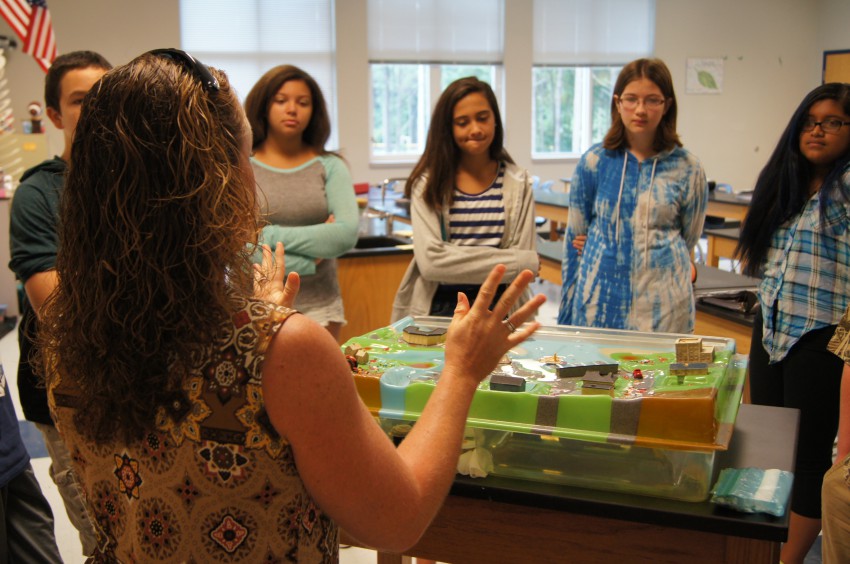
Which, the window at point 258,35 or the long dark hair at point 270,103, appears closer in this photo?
the long dark hair at point 270,103

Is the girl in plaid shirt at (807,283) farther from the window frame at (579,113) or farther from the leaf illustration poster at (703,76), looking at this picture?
the leaf illustration poster at (703,76)

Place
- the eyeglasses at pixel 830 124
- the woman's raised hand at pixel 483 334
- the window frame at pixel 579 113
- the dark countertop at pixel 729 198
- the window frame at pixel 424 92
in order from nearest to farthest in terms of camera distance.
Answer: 1. the woman's raised hand at pixel 483 334
2. the eyeglasses at pixel 830 124
3. the dark countertop at pixel 729 198
4. the window frame at pixel 424 92
5. the window frame at pixel 579 113

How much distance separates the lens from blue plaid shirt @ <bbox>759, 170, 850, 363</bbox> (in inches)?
85.1

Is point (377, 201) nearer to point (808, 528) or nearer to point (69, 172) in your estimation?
point (808, 528)

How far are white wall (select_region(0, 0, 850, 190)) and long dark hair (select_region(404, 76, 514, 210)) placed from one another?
693 cm

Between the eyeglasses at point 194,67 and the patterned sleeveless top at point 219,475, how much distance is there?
10.2 inches

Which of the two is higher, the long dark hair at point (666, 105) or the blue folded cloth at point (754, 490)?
the long dark hair at point (666, 105)

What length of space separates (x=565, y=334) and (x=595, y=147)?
1133mm

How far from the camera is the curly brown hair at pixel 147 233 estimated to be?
0.90 metres

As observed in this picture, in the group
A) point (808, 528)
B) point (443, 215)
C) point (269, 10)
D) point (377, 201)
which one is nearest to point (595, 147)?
point (443, 215)

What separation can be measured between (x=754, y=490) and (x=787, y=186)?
129 centimetres

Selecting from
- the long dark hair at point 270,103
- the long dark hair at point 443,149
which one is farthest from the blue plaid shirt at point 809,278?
the long dark hair at point 270,103

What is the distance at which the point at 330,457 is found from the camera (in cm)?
90

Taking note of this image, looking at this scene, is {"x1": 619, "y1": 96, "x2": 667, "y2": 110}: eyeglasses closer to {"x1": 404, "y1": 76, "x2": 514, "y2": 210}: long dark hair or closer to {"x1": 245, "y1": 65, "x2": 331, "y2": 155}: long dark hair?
{"x1": 404, "y1": 76, "x2": 514, "y2": 210}: long dark hair
